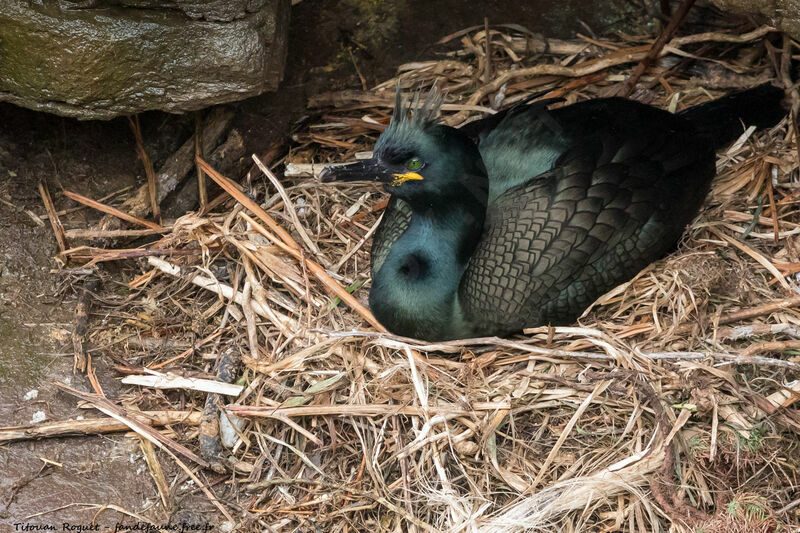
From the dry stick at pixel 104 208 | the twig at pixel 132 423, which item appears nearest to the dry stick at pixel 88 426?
the twig at pixel 132 423

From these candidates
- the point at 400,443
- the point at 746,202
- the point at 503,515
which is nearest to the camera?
the point at 503,515

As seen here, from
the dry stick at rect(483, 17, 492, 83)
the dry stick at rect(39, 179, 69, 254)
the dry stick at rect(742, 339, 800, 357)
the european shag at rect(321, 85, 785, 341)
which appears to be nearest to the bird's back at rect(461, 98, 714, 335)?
the european shag at rect(321, 85, 785, 341)

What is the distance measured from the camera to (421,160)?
306 centimetres

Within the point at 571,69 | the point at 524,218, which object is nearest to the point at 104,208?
the point at 524,218

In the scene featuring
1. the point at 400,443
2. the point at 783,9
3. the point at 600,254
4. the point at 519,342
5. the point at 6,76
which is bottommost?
the point at 400,443

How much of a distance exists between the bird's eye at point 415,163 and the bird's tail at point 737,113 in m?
1.41

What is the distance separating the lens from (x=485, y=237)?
10.8 ft

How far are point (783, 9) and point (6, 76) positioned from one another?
2822 mm

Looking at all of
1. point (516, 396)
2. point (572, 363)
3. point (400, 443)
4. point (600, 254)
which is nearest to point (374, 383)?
point (400, 443)

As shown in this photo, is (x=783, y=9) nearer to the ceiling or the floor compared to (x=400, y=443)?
nearer to the ceiling

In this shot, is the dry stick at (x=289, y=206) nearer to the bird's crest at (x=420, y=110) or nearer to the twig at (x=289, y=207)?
the twig at (x=289, y=207)

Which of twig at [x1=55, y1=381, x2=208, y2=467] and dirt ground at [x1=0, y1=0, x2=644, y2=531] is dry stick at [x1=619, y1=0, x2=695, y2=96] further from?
twig at [x1=55, y1=381, x2=208, y2=467]

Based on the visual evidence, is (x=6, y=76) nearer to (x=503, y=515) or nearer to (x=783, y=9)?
(x=503, y=515)

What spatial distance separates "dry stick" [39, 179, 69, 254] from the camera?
3.59 m
